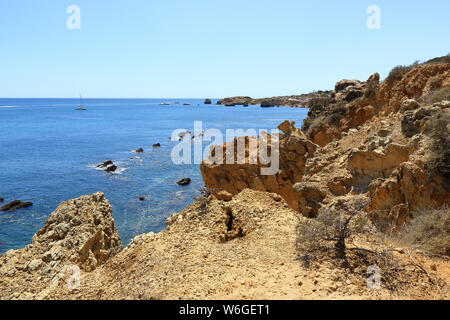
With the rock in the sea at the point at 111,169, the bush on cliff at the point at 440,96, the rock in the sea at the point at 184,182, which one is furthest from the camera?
the rock in the sea at the point at 111,169

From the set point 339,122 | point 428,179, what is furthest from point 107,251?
point 339,122

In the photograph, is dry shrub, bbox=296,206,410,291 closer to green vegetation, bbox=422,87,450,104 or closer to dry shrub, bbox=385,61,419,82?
green vegetation, bbox=422,87,450,104

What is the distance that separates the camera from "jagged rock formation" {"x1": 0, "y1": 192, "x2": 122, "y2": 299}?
7.19 m

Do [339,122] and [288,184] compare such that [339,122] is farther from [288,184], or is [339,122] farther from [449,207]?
[449,207]

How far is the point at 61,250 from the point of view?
8180mm

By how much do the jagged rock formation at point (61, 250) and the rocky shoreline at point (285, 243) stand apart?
0.03 metres

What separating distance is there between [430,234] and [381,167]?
137 inches

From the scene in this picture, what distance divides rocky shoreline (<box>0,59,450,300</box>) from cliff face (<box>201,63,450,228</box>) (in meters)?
0.04

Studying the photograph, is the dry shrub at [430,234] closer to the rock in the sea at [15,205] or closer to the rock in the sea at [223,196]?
the rock in the sea at [223,196]

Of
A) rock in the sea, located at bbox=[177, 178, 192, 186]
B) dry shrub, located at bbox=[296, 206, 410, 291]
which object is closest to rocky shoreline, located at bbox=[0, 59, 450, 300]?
dry shrub, located at bbox=[296, 206, 410, 291]

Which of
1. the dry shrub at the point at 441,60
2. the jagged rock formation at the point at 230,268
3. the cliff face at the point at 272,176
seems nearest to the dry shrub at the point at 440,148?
the jagged rock formation at the point at 230,268

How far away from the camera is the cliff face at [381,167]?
316 inches

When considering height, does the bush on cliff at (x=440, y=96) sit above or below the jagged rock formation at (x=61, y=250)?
above

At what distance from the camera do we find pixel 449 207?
7.32 meters
